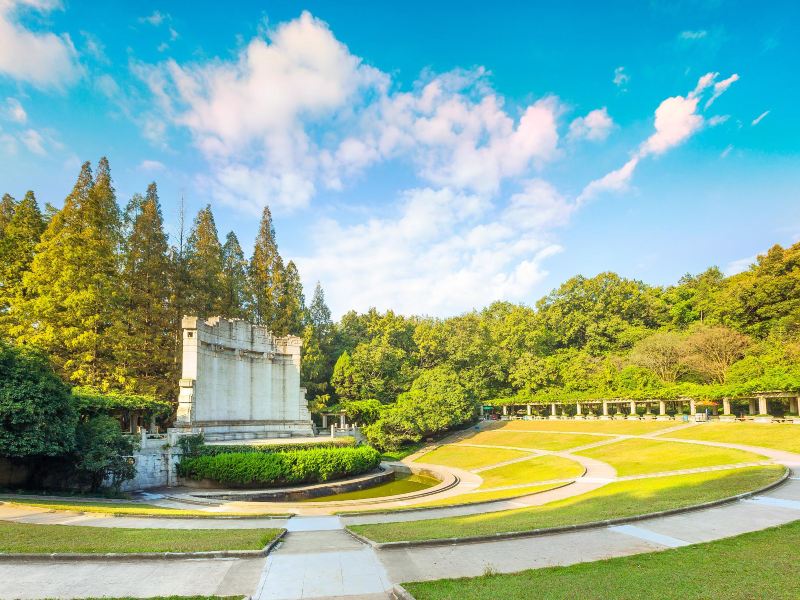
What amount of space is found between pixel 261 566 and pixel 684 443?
2958 cm

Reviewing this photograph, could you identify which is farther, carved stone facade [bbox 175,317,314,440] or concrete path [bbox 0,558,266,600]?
carved stone facade [bbox 175,317,314,440]

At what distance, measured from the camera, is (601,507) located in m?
13.5

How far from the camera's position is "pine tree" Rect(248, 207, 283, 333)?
1807 inches

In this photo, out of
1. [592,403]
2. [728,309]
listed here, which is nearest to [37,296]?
[592,403]

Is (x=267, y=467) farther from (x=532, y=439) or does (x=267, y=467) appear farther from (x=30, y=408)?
(x=532, y=439)

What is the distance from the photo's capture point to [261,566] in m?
8.78

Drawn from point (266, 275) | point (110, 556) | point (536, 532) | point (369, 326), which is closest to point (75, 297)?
point (266, 275)

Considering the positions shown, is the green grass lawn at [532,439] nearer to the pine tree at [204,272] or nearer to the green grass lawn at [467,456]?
the green grass lawn at [467,456]

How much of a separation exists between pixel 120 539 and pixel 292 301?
3666 centimetres

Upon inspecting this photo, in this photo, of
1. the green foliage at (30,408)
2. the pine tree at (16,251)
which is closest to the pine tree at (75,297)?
the pine tree at (16,251)

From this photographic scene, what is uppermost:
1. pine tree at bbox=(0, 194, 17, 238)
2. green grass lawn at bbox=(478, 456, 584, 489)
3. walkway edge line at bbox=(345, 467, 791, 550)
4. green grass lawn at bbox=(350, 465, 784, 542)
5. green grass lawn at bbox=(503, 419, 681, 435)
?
pine tree at bbox=(0, 194, 17, 238)

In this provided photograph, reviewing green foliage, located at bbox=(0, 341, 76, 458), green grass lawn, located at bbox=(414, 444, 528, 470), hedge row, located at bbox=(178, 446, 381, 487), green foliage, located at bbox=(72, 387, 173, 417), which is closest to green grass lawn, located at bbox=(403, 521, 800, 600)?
green foliage, located at bbox=(0, 341, 76, 458)

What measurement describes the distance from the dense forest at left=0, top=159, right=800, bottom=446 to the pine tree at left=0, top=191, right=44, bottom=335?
0.09 metres

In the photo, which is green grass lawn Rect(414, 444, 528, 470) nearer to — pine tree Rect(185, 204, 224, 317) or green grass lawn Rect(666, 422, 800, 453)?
green grass lawn Rect(666, 422, 800, 453)
